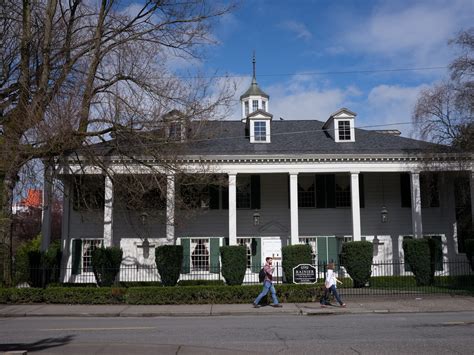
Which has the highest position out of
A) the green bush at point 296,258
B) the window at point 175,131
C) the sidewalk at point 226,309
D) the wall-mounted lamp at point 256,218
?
the window at point 175,131

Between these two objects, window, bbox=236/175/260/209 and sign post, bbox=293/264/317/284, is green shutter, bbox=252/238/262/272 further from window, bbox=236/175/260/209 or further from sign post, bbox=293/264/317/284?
sign post, bbox=293/264/317/284

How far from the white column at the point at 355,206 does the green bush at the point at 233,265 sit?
675 centimetres

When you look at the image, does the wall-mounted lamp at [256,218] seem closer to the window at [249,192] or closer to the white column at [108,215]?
the window at [249,192]

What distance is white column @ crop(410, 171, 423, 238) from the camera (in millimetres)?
27734

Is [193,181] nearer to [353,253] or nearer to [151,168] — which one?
[151,168]

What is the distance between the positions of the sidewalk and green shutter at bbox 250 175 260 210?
11.4m

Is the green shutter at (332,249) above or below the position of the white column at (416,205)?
below

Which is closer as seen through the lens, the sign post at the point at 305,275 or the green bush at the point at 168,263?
the sign post at the point at 305,275

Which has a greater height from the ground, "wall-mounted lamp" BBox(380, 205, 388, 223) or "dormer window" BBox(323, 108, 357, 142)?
"dormer window" BBox(323, 108, 357, 142)

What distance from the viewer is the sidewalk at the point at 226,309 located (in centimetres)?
1734

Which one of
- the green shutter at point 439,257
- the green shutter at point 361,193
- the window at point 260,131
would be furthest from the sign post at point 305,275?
the window at point 260,131

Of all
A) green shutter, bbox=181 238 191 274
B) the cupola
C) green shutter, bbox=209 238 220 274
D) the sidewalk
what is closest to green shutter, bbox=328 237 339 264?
green shutter, bbox=209 238 220 274

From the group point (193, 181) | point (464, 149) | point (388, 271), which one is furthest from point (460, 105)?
point (193, 181)

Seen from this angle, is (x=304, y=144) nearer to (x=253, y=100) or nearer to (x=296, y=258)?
(x=296, y=258)
